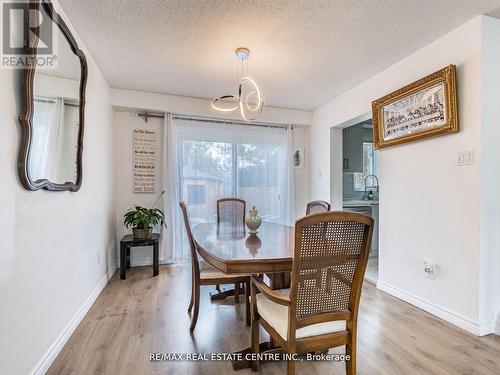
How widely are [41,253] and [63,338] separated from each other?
691 millimetres

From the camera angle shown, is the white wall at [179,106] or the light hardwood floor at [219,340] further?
the white wall at [179,106]

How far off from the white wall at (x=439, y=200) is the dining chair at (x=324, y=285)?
4.39 feet

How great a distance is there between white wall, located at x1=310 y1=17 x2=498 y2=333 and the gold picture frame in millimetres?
80

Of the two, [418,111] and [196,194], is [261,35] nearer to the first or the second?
[418,111]

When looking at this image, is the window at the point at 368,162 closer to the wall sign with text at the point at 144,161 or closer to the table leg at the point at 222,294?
the table leg at the point at 222,294

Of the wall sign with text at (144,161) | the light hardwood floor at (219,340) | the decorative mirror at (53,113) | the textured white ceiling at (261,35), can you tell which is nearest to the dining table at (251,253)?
the light hardwood floor at (219,340)

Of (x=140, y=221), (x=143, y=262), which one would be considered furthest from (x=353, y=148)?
(x=143, y=262)

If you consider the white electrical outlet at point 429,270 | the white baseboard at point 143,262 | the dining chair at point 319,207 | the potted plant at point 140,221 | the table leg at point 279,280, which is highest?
the dining chair at point 319,207

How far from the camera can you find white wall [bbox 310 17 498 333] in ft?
6.29

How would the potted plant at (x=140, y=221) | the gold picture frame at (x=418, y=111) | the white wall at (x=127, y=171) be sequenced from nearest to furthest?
the gold picture frame at (x=418, y=111), the potted plant at (x=140, y=221), the white wall at (x=127, y=171)

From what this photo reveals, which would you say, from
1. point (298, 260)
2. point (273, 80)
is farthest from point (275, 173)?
point (298, 260)

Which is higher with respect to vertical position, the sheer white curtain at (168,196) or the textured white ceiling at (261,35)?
the textured white ceiling at (261,35)

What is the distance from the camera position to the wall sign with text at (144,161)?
3.57 meters

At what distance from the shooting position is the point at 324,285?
1199 millimetres
